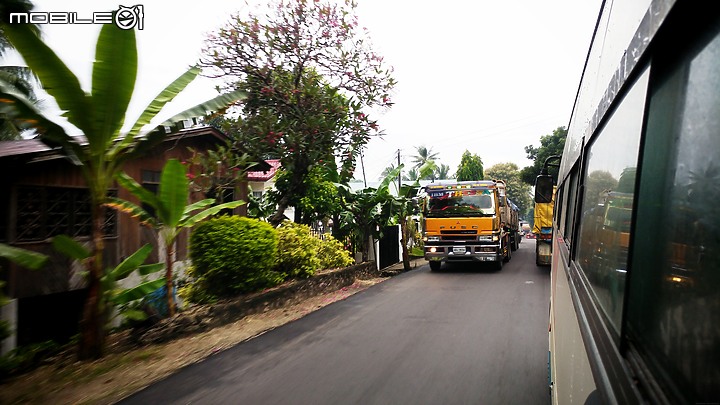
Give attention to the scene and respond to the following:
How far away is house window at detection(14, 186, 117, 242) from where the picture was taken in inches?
279

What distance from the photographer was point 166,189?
20.9 ft

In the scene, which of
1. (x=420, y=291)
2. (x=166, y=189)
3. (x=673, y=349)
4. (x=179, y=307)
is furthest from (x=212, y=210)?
(x=673, y=349)

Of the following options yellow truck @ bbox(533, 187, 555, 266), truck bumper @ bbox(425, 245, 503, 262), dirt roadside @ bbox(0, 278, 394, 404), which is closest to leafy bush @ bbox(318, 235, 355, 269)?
truck bumper @ bbox(425, 245, 503, 262)

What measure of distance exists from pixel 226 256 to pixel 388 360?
3.71m

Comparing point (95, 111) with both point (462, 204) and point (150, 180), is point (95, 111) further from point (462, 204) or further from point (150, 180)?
point (462, 204)

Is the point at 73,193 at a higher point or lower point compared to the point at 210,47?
lower

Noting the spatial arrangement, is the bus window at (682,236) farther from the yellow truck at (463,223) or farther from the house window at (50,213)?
the yellow truck at (463,223)

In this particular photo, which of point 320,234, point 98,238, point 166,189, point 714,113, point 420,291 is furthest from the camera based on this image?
point 320,234

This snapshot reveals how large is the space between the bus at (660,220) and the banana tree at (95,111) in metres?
5.09

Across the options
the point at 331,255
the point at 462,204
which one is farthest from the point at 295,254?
the point at 462,204

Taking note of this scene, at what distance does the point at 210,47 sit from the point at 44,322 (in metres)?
6.97

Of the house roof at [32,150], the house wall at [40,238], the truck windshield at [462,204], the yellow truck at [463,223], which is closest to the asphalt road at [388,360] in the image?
the house wall at [40,238]

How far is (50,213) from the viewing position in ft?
25.0

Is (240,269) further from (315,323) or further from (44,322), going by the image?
(44,322)
